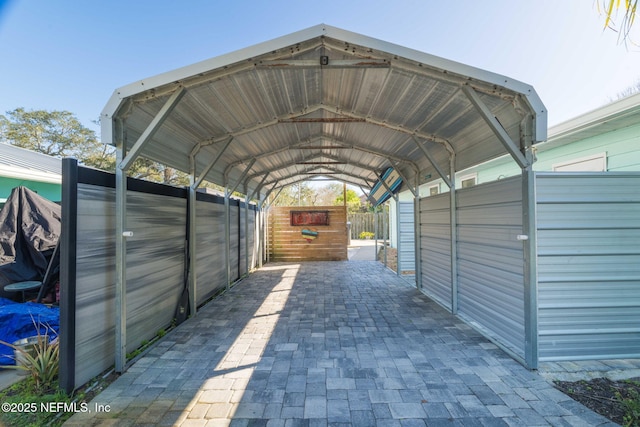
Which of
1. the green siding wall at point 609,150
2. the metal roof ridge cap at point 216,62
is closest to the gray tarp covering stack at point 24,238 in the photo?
the metal roof ridge cap at point 216,62

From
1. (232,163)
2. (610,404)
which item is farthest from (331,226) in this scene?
(610,404)

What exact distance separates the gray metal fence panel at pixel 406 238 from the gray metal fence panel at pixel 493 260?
297 centimetres

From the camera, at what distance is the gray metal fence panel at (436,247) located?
4.56m

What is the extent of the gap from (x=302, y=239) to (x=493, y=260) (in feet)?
23.9

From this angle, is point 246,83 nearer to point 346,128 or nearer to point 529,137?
point 346,128

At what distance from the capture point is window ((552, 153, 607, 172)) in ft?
12.2

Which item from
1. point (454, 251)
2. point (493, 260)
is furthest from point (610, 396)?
point (454, 251)

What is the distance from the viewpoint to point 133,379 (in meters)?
2.51

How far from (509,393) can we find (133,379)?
3258 mm

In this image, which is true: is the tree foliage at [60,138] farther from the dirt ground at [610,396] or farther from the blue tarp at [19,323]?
the dirt ground at [610,396]

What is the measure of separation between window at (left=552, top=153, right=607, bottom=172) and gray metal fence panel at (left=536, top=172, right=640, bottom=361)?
51.9 inches

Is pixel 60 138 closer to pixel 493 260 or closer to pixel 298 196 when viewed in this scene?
pixel 298 196

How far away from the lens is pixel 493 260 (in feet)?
10.8

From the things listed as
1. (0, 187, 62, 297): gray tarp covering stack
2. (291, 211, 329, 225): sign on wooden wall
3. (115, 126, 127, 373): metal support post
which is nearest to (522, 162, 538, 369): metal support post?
(115, 126, 127, 373): metal support post
